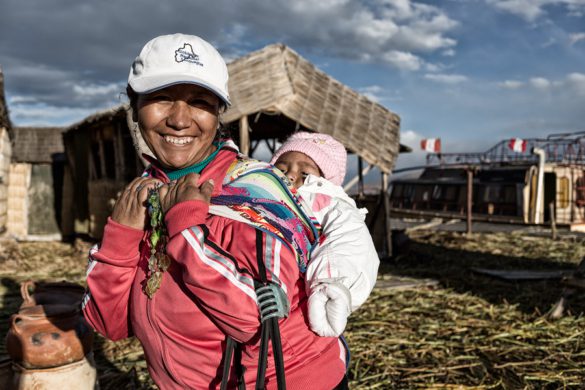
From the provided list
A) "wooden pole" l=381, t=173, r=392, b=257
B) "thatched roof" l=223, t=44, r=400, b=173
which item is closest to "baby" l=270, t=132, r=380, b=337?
"thatched roof" l=223, t=44, r=400, b=173

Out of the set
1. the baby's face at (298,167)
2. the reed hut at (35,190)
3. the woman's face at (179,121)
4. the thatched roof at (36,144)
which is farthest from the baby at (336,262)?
the thatched roof at (36,144)

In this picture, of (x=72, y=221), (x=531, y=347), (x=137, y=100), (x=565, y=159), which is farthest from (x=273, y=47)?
(x=565, y=159)

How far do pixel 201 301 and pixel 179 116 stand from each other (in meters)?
0.59

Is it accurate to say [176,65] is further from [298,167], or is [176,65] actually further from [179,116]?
[298,167]

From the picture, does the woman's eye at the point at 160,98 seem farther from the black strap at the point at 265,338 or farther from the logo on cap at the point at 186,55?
the black strap at the point at 265,338

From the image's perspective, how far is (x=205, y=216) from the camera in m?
1.31

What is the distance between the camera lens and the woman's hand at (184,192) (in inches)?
51.3

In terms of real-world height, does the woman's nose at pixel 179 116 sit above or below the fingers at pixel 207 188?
Answer: above

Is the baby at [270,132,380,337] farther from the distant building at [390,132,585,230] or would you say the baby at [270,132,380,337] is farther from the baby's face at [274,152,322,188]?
the distant building at [390,132,585,230]

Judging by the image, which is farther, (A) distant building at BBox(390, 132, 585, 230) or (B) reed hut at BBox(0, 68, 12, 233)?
(A) distant building at BBox(390, 132, 585, 230)

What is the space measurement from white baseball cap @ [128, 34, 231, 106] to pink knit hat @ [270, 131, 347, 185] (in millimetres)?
1159

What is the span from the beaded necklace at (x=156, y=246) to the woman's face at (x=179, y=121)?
200 millimetres

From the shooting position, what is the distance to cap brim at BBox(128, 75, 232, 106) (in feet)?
4.79

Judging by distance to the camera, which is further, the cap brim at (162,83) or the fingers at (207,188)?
the cap brim at (162,83)
